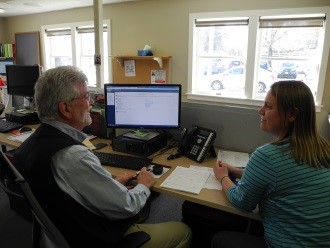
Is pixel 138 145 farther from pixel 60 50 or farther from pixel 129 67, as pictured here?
pixel 60 50

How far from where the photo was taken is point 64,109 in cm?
111

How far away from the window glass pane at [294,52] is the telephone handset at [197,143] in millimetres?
2813

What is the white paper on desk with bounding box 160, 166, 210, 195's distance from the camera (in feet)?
4.48

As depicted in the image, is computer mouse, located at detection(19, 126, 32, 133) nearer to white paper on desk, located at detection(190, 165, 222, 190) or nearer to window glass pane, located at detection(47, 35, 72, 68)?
white paper on desk, located at detection(190, 165, 222, 190)

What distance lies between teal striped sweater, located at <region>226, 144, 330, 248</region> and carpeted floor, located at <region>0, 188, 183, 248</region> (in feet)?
4.76

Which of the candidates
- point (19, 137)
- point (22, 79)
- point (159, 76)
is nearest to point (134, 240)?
point (19, 137)

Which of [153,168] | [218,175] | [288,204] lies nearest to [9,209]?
[153,168]

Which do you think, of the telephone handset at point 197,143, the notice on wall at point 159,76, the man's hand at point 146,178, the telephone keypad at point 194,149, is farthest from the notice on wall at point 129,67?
the man's hand at point 146,178

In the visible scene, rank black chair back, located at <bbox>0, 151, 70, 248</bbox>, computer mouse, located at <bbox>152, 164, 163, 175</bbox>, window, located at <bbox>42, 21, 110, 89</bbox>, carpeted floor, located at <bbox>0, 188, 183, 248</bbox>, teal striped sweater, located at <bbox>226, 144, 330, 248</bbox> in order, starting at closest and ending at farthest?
black chair back, located at <bbox>0, 151, 70, 248</bbox> → teal striped sweater, located at <bbox>226, 144, 330, 248</bbox> → computer mouse, located at <bbox>152, 164, 163, 175</bbox> → carpeted floor, located at <bbox>0, 188, 183, 248</bbox> → window, located at <bbox>42, 21, 110, 89</bbox>

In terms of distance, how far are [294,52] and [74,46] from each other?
4.28 m

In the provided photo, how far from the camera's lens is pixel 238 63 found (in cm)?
434

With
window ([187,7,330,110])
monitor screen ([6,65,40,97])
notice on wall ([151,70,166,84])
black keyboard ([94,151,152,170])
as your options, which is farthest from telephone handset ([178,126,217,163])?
notice on wall ([151,70,166,84])

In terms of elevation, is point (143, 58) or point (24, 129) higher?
point (143, 58)

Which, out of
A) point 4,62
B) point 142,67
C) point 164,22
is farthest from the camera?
point 4,62
